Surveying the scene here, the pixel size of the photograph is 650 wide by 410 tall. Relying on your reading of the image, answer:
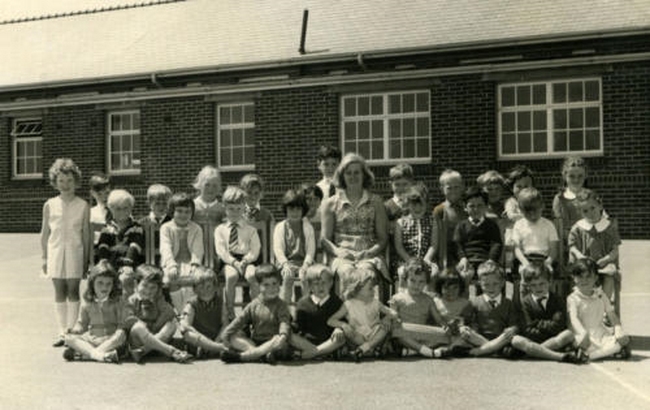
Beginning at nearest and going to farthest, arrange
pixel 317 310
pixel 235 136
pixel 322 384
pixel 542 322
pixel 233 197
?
1. pixel 322 384
2. pixel 542 322
3. pixel 317 310
4. pixel 233 197
5. pixel 235 136

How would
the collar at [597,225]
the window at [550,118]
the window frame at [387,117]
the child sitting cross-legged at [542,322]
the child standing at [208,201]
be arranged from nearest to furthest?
the child sitting cross-legged at [542,322] → the collar at [597,225] → the child standing at [208,201] → the window at [550,118] → the window frame at [387,117]

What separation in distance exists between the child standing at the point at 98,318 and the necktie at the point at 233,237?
113 centimetres

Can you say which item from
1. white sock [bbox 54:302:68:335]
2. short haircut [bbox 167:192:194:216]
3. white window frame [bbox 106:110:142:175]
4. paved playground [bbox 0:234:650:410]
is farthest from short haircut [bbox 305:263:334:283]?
white window frame [bbox 106:110:142:175]

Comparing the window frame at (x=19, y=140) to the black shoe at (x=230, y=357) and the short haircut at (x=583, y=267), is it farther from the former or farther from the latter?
the short haircut at (x=583, y=267)

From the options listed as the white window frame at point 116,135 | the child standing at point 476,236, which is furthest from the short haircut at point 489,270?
the white window frame at point 116,135

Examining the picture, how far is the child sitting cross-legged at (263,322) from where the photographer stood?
5.97 meters

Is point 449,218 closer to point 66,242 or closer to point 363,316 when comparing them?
point 363,316

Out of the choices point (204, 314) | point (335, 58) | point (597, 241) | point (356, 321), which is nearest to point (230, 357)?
point (204, 314)

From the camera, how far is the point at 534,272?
6.08 m

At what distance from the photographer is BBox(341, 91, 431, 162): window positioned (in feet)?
51.3

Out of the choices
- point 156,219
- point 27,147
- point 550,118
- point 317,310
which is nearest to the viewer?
point 317,310

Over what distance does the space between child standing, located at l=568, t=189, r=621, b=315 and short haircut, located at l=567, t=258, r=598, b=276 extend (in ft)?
0.93

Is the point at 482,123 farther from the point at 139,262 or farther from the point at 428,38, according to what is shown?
the point at 139,262

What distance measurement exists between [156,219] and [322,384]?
2909mm
